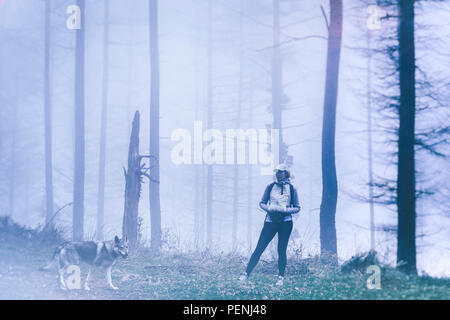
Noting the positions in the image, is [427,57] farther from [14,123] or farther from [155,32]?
[14,123]

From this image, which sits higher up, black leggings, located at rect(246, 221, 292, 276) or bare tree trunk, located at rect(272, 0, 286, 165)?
bare tree trunk, located at rect(272, 0, 286, 165)

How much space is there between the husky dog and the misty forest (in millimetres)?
59

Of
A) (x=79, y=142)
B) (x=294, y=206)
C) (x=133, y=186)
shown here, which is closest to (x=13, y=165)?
(x=79, y=142)

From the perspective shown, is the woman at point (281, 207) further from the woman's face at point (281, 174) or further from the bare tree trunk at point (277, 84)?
the bare tree trunk at point (277, 84)

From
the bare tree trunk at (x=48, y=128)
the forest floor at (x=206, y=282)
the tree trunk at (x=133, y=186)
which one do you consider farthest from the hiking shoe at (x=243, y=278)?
the bare tree trunk at (x=48, y=128)

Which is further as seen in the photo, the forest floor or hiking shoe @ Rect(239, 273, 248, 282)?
hiking shoe @ Rect(239, 273, 248, 282)

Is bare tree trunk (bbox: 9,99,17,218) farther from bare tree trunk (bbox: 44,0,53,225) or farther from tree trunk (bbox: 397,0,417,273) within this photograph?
tree trunk (bbox: 397,0,417,273)

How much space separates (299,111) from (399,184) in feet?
50.1

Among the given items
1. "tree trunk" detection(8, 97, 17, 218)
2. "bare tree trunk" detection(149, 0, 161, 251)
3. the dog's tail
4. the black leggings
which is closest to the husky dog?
the dog's tail

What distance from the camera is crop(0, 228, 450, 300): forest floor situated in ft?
23.6

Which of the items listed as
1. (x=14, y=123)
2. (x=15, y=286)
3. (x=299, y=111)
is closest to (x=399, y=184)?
(x=15, y=286)

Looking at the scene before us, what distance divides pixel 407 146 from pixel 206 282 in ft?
18.9

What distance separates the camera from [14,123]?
26.8 metres

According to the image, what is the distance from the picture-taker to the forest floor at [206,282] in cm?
719
